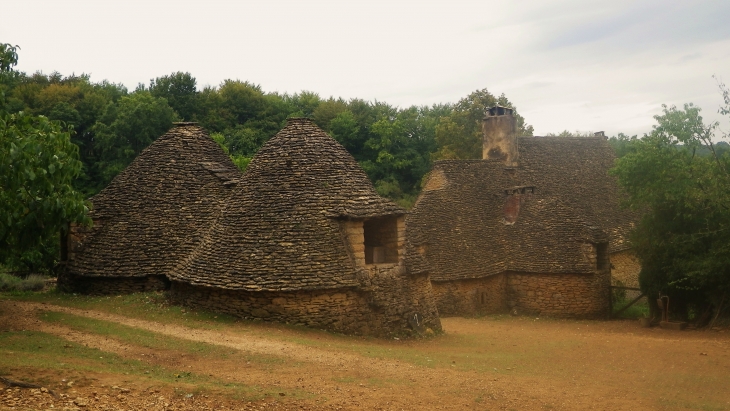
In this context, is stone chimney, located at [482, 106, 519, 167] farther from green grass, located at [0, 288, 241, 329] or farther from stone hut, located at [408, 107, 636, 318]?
green grass, located at [0, 288, 241, 329]

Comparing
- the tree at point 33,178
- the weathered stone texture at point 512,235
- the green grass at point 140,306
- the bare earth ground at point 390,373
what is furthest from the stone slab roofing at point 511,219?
the tree at point 33,178

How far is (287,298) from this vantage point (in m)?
17.8

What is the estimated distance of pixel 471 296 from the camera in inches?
1097

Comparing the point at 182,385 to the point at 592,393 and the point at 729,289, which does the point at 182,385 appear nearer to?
the point at 592,393

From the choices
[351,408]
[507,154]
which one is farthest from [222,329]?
[507,154]

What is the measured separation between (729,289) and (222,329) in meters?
16.1

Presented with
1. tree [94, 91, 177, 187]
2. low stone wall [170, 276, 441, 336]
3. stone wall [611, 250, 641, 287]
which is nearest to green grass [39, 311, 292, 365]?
low stone wall [170, 276, 441, 336]

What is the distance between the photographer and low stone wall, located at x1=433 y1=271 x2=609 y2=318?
2741cm

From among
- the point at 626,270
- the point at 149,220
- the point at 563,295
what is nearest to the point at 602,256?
the point at 563,295

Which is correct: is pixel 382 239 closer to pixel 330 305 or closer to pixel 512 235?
pixel 330 305

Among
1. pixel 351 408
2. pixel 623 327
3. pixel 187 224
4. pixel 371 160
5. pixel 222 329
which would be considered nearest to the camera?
pixel 351 408

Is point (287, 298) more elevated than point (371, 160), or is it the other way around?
point (371, 160)

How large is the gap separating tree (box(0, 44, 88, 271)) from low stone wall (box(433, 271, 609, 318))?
16842mm

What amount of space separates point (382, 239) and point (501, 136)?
16.0 m
